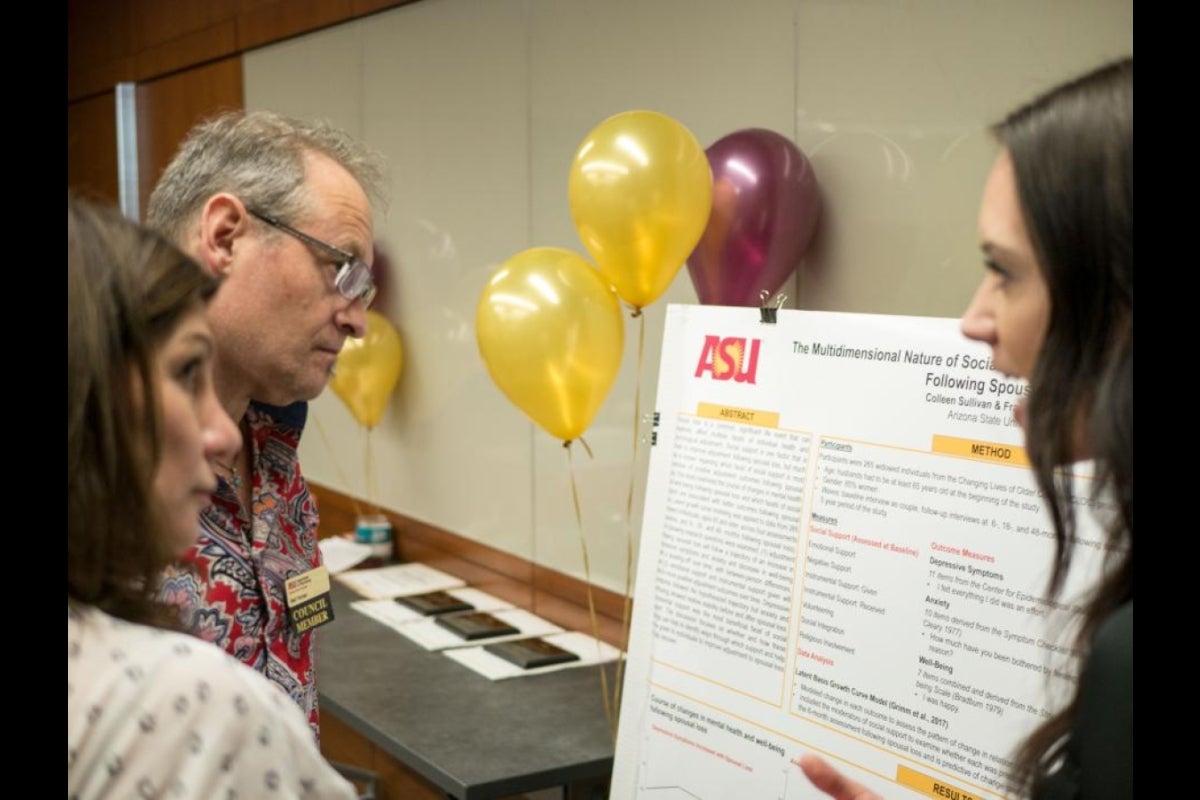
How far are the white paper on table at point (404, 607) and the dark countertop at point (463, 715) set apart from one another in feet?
0.43

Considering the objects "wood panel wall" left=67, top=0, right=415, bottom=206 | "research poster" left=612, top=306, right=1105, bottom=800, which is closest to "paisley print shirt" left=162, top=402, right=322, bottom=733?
"research poster" left=612, top=306, right=1105, bottom=800

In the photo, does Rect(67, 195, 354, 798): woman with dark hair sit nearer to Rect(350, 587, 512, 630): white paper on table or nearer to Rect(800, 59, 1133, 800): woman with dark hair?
Rect(800, 59, 1133, 800): woman with dark hair

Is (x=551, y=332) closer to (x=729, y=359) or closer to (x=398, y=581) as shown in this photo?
(x=729, y=359)

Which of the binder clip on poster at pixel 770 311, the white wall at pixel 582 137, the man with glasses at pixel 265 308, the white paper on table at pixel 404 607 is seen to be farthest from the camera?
the white paper on table at pixel 404 607

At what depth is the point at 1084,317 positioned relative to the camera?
3.53ft

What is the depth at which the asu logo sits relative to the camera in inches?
87.4

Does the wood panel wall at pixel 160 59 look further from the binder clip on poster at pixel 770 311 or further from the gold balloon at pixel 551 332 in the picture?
the binder clip on poster at pixel 770 311

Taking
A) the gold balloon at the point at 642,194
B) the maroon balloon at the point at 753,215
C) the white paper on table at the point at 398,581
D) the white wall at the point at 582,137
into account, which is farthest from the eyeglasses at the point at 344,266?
the white paper on table at the point at 398,581

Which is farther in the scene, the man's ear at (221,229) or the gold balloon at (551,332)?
the gold balloon at (551,332)

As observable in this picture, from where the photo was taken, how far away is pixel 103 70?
6711mm

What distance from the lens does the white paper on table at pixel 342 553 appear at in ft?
13.6

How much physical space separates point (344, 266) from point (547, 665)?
1.48 m
